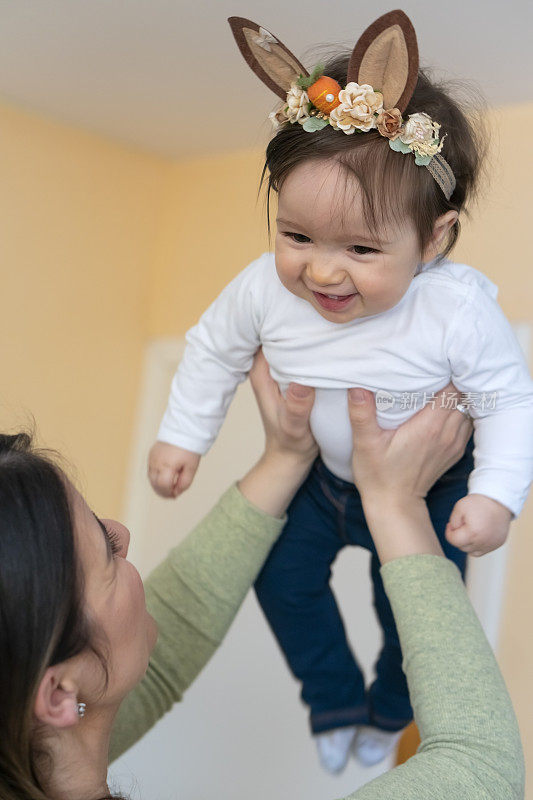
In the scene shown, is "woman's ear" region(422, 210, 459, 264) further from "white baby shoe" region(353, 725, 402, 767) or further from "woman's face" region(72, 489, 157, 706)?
"white baby shoe" region(353, 725, 402, 767)

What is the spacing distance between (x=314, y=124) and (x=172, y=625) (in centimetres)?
62

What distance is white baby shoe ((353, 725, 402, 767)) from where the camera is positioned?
1.36 meters

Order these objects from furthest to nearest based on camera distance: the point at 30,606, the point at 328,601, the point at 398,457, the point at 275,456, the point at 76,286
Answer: the point at 76,286 → the point at 328,601 → the point at 275,456 → the point at 398,457 → the point at 30,606

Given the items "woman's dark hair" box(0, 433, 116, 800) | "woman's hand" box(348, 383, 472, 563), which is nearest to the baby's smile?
"woman's hand" box(348, 383, 472, 563)

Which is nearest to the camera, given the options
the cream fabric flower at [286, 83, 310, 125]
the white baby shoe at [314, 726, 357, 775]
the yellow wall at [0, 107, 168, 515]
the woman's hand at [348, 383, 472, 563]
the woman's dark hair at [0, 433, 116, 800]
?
the woman's dark hair at [0, 433, 116, 800]

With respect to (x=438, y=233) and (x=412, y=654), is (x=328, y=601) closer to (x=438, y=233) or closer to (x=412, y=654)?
(x=412, y=654)

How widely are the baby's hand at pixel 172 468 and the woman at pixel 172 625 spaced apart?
0.08m

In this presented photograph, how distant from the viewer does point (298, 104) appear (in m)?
0.97

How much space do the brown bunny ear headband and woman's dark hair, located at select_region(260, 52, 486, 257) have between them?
0.01 metres

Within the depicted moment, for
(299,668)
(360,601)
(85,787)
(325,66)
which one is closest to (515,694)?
(360,601)

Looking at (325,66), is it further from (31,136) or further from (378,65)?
(31,136)

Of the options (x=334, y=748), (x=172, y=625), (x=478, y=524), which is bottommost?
(x=334, y=748)

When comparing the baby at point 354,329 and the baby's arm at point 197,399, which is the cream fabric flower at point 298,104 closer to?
the baby at point 354,329

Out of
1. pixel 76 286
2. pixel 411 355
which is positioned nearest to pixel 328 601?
pixel 411 355
